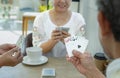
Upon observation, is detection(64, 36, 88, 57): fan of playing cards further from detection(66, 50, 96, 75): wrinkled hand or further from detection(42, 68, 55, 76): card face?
detection(42, 68, 55, 76): card face

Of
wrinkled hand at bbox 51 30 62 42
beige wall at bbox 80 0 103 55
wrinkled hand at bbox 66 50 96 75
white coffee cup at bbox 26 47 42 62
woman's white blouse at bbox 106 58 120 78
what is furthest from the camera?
beige wall at bbox 80 0 103 55

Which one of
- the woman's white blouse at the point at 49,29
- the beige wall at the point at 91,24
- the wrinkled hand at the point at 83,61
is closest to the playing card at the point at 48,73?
the wrinkled hand at the point at 83,61

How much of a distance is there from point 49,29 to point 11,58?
26.6 inches

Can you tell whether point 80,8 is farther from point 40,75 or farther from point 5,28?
point 40,75

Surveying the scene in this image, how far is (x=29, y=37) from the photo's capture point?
196 cm

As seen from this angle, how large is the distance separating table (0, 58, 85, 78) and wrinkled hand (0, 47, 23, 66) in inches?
2.5

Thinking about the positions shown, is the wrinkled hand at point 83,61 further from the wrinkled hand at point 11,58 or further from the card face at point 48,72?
the wrinkled hand at point 11,58

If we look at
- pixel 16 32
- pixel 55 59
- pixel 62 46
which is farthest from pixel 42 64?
pixel 16 32

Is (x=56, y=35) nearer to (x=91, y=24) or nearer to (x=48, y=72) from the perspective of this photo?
(x=48, y=72)

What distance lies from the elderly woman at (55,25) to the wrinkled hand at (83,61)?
0.49 meters

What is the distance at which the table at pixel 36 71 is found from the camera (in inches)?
49.9

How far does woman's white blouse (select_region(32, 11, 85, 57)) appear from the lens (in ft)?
6.03

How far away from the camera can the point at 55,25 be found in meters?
1.90

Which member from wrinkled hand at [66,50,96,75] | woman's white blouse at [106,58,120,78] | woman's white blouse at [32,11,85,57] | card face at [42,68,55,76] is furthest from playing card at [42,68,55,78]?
woman's white blouse at [106,58,120,78]
